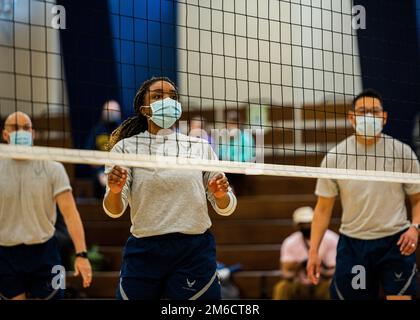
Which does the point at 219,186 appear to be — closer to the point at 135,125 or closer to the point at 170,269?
the point at 170,269

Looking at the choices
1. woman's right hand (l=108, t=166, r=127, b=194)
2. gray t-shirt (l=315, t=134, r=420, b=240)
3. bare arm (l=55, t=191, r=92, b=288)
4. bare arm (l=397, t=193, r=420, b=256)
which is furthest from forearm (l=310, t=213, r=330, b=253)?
woman's right hand (l=108, t=166, r=127, b=194)

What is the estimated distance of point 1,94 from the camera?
11.4 metres

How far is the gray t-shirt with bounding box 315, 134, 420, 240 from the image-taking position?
5.79m

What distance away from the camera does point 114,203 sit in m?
4.66

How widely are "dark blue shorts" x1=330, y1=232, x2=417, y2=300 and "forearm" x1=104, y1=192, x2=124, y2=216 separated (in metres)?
1.82

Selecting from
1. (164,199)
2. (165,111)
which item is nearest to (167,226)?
(164,199)

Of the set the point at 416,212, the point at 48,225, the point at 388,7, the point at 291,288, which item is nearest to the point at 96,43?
the point at 388,7

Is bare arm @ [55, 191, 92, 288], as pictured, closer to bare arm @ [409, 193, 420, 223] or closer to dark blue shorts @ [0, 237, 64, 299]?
→ dark blue shorts @ [0, 237, 64, 299]

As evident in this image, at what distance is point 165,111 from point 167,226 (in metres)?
0.61

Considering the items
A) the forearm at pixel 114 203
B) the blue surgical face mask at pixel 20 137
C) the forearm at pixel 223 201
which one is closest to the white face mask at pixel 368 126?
the forearm at pixel 223 201

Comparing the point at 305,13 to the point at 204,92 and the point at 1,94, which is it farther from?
the point at 1,94

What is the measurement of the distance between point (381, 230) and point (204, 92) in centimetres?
564
